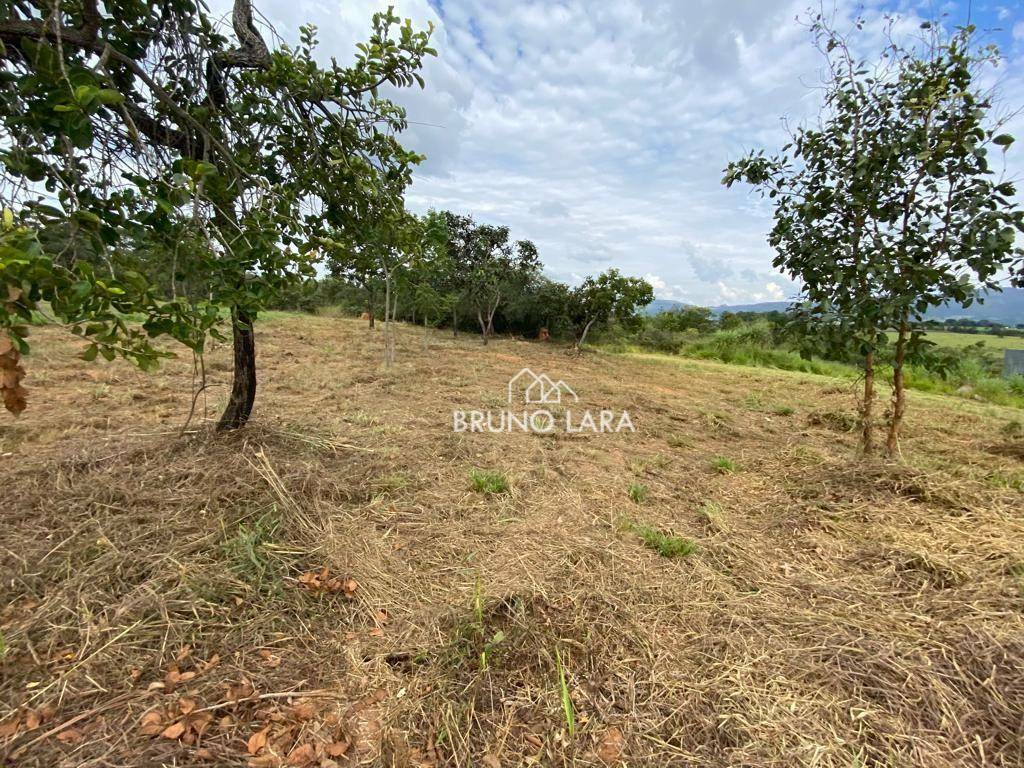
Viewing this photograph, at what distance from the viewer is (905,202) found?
10.4 ft

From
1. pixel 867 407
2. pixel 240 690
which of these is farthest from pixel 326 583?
pixel 867 407

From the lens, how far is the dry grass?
138 centimetres

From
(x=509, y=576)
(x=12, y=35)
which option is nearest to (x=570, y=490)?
(x=509, y=576)

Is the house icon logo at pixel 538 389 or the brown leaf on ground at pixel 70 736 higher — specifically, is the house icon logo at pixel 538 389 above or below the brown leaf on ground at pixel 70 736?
above

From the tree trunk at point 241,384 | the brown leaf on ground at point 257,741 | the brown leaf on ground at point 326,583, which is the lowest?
the brown leaf on ground at point 257,741

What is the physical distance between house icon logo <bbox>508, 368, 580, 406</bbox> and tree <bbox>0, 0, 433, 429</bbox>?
4029mm

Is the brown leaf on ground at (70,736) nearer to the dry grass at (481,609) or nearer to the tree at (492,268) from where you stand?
the dry grass at (481,609)

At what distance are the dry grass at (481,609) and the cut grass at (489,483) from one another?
0.19ft

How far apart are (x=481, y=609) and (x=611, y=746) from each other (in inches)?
24.7

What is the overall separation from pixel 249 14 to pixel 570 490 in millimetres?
3711

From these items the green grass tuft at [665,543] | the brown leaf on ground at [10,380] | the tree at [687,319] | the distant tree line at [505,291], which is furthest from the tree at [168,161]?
the tree at [687,319]

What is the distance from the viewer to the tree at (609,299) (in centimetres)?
1417

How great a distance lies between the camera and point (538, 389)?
7375 mm

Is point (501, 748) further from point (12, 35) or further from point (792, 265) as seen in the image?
point (792, 265)
